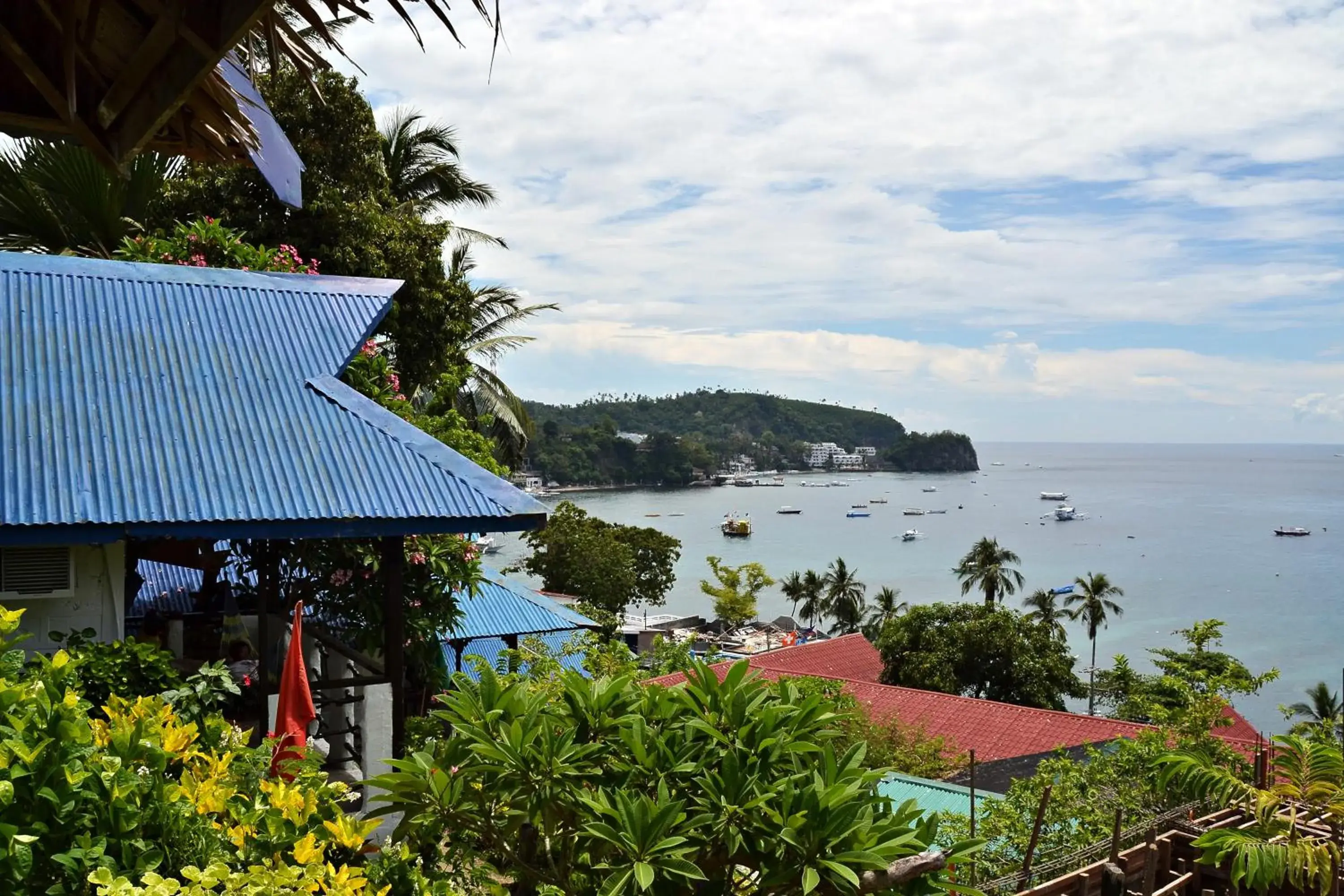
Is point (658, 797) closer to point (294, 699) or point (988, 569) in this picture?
point (294, 699)

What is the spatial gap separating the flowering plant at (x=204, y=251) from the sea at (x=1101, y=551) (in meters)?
39.7

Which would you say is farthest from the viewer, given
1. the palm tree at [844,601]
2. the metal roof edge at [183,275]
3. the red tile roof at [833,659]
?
the palm tree at [844,601]

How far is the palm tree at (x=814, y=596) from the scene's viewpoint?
64625 millimetres

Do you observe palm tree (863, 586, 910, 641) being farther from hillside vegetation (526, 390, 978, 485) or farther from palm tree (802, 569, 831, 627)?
hillside vegetation (526, 390, 978, 485)

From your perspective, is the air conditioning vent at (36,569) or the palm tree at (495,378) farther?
the palm tree at (495,378)

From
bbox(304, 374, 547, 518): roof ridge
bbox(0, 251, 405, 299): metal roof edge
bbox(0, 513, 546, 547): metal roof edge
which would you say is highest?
bbox(0, 251, 405, 299): metal roof edge

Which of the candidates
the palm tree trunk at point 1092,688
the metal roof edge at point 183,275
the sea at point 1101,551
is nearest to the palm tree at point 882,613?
the palm tree trunk at point 1092,688

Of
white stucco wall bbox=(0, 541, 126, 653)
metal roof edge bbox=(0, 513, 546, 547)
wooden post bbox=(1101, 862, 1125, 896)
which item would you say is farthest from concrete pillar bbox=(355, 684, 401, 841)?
wooden post bbox=(1101, 862, 1125, 896)

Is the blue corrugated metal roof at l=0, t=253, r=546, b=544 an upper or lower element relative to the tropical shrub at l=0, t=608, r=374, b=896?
upper

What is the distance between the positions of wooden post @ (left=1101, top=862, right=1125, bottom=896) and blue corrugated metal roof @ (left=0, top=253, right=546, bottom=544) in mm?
4843

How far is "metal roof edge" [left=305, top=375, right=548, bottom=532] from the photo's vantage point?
7.40 metres

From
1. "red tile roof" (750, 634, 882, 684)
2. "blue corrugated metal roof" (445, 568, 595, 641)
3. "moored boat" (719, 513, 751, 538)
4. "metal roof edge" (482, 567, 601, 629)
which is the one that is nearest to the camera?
"blue corrugated metal roof" (445, 568, 595, 641)

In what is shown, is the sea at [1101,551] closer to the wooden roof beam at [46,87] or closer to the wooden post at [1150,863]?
the wooden post at [1150,863]

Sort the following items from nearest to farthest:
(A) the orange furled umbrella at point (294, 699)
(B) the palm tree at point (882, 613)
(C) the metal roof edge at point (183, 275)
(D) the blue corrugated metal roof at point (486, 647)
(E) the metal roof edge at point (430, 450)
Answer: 1. (A) the orange furled umbrella at point (294, 699)
2. (E) the metal roof edge at point (430, 450)
3. (C) the metal roof edge at point (183, 275)
4. (D) the blue corrugated metal roof at point (486, 647)
5. (B) the palm tree at point (882, 613)
